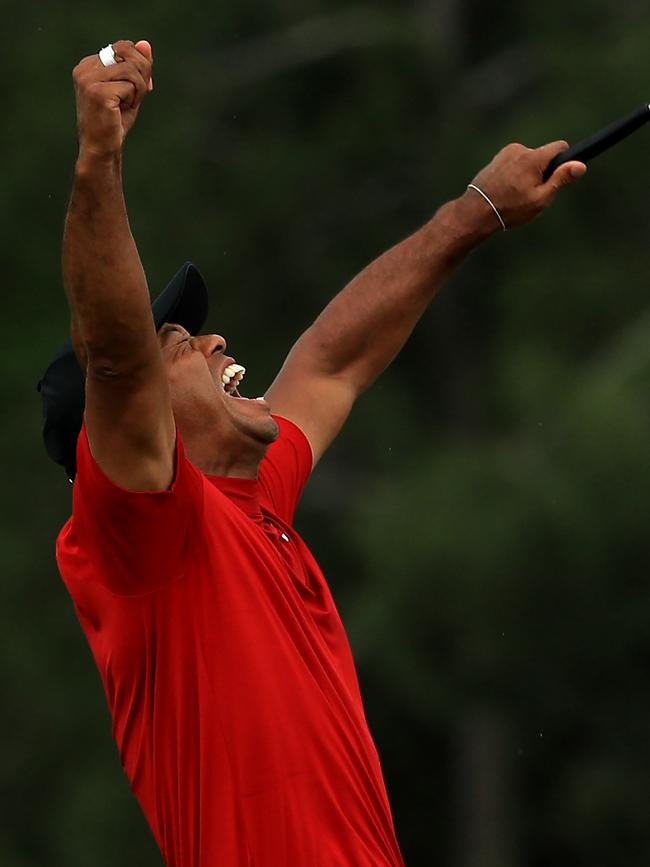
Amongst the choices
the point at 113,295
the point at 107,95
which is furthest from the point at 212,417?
the point at 107,95

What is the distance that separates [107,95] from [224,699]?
1151mm

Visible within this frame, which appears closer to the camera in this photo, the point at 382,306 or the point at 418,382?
the point at 382,306

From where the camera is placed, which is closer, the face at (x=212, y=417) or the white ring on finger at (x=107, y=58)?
the white ring on finger at (x=107, y=58)

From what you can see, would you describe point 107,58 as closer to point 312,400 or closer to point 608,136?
point 608,136

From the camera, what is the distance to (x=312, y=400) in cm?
507

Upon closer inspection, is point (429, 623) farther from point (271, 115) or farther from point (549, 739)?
point (271, 115)

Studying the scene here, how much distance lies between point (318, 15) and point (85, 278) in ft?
25.8

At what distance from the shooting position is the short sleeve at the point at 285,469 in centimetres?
468

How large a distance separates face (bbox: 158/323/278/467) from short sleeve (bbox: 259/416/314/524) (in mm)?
287

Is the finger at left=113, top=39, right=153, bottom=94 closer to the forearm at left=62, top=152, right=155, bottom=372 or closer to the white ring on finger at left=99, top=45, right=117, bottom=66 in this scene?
the white ring on finger at left=99, top=45, right=117, bottom=66

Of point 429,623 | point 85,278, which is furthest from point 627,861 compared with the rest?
point 85,278

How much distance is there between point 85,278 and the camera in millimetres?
3480

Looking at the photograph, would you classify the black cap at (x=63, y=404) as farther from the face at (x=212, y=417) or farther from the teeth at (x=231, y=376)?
the teeth at (x=231, y=376)

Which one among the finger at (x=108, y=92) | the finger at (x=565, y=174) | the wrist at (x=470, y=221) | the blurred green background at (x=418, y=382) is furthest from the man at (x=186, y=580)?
the blurred green background at (x=418, y=382)
